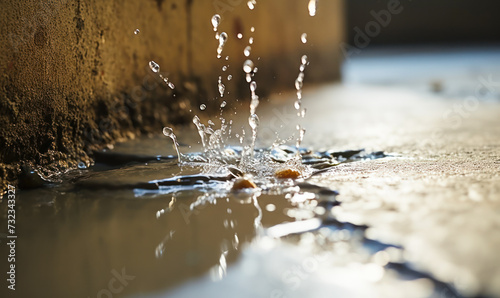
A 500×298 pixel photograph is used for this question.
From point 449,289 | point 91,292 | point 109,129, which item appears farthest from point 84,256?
point 109,129

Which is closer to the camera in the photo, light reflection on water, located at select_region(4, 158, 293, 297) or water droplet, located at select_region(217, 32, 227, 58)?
light reflection on water, located at select_region(4, 158, 293, 297)

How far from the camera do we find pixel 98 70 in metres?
2.12

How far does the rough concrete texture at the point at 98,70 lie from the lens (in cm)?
166

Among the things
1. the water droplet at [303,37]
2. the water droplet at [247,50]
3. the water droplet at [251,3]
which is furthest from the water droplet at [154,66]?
the water droplet at [303,37]

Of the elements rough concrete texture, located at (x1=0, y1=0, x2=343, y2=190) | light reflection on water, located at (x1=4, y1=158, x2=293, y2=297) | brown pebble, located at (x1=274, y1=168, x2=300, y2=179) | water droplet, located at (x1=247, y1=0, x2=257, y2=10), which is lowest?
light reflection on water, located at (x1=4, y1=158, x2=293, y2=297)

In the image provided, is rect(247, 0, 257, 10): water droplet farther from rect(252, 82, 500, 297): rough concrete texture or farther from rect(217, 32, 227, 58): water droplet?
rect(252, 82, 500, 297): rough concrete texture

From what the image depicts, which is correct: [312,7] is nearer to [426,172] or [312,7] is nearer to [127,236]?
[426,172]

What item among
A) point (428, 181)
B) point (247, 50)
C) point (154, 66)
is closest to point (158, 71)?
point (154, 66)

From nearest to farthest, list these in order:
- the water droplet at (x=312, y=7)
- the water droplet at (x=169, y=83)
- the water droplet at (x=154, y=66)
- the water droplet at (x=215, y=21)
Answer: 1. the water droplet at (x=154, y=66)
2. the water droplet at (x=169, y=83)
3. the water droplet at (x=215, y=21)
4. the water droplet at (x=312, y=7)

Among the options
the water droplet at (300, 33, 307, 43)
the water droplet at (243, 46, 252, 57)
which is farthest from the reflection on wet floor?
the water droplet at (300, 33, 307, 43)

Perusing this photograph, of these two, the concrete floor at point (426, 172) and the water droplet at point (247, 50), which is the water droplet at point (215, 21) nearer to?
the water droplet at point (247, 50)

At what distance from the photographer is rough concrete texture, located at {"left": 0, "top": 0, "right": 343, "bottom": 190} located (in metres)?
1.66

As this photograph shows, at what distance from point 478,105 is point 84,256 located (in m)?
2.77

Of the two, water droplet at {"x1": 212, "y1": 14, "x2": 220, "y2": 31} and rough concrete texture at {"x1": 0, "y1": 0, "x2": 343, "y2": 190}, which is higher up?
water droplet at {"x1": 212, "y1": 14, "x2": 220, "y2": 31}
